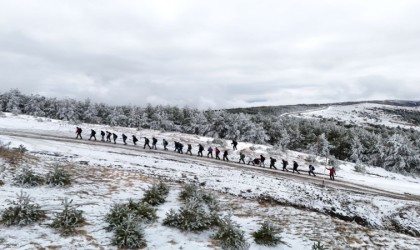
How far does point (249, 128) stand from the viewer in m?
72.8

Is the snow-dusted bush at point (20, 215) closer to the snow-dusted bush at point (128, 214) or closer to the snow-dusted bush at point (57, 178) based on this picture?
the snow-dusted bush at point (128, 214)

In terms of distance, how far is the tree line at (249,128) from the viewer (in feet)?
183

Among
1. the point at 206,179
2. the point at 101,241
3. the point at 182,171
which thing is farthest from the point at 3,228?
the point at 182,171

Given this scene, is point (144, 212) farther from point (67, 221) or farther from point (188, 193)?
point (188, 193)

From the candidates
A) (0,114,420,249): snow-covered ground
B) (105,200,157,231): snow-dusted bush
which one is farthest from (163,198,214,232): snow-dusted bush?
(105,200,157,231): snow-dusted bush

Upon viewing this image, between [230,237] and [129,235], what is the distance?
2707 mm

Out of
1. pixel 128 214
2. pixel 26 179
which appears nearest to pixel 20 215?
pixel 128 214

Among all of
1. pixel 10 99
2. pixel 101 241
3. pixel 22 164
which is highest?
pixel 10 99

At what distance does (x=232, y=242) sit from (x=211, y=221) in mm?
1346

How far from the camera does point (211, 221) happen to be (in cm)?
983

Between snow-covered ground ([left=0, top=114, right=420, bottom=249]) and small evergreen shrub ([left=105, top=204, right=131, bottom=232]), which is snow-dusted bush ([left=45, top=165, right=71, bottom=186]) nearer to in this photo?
snow-covered ground ([left=0, top=114, right=420, bottom=249])

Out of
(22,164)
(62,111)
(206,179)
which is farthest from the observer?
(62,111)

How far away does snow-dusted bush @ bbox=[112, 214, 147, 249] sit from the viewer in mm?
8125

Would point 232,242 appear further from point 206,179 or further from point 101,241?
point 206,179
